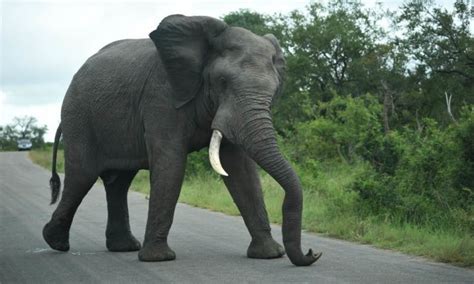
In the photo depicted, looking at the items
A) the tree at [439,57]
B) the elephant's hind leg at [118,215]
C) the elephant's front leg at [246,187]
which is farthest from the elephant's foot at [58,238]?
the tree at [439,57]

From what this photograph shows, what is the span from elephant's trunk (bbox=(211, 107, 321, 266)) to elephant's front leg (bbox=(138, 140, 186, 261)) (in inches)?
40.0

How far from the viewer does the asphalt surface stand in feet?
25.7

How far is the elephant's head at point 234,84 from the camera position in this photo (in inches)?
320

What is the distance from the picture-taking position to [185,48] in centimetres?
944

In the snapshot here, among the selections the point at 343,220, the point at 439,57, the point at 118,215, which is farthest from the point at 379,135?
the point at 439,57

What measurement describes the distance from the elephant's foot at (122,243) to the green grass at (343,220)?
2699 mm

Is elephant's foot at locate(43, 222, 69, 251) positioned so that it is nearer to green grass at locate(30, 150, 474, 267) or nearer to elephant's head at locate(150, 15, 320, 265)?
elephant's head at locate(150, 15, 320, 265)

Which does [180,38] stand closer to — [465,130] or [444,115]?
[465,130]

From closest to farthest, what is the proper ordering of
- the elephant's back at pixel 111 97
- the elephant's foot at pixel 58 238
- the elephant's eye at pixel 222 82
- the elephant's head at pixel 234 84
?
the elephant's head at pixel 234 84
the elephant's eye at pixel 222 82
the elephant's back at pixel 111 97
the elephant's foot at pixel 58 238

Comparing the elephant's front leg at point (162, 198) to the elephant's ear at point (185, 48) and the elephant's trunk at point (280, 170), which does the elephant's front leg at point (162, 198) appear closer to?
the elephant's ear at point (185, 48)

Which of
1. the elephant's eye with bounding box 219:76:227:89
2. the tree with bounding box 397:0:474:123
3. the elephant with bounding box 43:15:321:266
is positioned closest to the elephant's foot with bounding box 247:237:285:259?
the elephant with bounding box 43:15:321:266

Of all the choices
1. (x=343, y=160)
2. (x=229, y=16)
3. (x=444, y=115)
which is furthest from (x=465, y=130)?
(x=229, y=16)

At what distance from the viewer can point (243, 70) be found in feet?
28.7

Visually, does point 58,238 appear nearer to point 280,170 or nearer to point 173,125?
point 173,125
